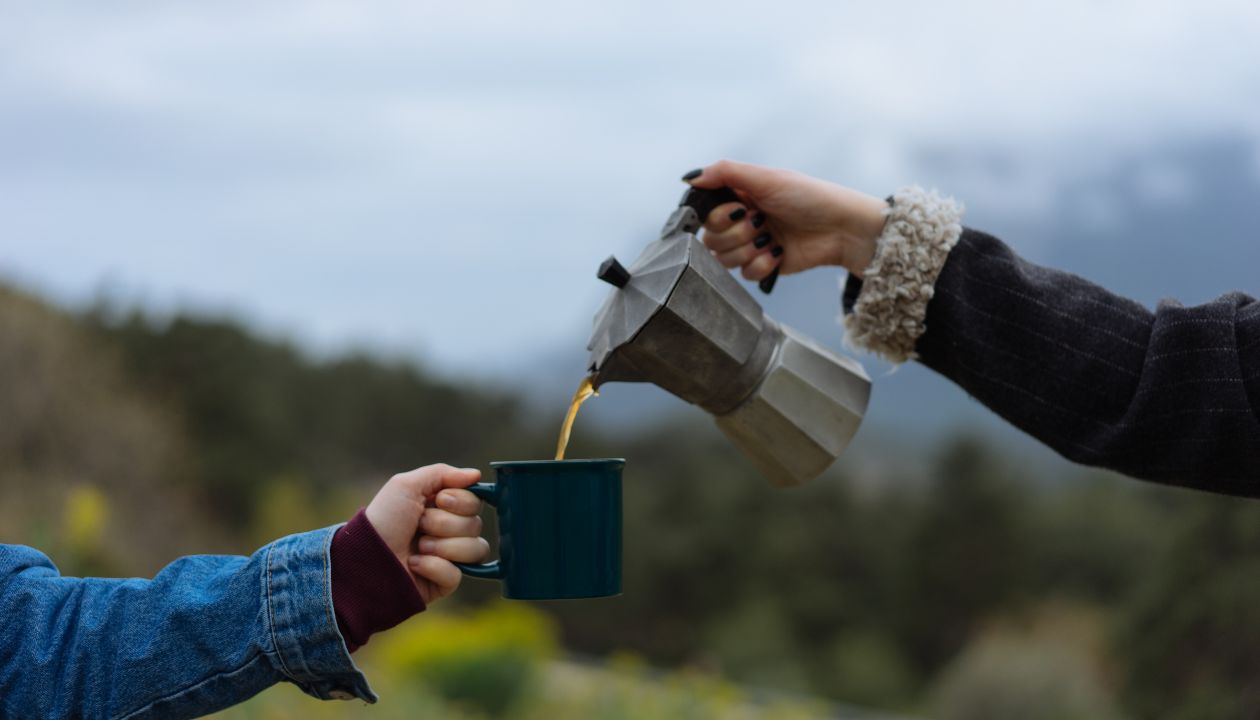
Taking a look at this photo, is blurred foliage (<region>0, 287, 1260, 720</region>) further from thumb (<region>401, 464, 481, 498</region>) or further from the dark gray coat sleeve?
thumb (<region>401, 464, 481, 498</region>)

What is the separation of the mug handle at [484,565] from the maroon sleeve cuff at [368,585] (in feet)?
0.21

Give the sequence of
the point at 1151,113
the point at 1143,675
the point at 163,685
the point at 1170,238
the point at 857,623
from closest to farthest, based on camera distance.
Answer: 1. the point at 163,685
2. the point at 1143,675
3. the point at 857,623
4. the point at 1170,238
5. the point at 1151,113

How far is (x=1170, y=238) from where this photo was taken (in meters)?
28.9

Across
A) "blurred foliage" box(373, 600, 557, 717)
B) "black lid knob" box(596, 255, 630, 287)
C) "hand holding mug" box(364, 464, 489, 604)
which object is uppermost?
"black lid knob" box(596, 255, 630, 287)

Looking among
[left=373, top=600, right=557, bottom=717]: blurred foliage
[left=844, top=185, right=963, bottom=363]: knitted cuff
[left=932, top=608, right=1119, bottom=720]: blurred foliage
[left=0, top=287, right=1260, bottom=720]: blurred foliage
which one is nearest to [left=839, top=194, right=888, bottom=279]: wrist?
[left=844, top=185, right=963, bottom=363]: knitted cuff

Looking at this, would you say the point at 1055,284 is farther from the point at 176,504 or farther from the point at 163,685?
the point at 176,504

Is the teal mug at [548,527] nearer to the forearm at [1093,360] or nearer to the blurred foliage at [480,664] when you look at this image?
the forearm at [1093,360]

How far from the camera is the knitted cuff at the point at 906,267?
5.06 feet

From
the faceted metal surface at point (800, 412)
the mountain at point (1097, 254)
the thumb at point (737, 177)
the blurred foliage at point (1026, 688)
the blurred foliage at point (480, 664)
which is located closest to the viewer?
the faceted metal surface at point (800, 412)

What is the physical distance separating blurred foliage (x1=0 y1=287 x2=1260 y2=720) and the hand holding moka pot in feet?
13.9

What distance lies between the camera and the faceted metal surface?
58.2 inches

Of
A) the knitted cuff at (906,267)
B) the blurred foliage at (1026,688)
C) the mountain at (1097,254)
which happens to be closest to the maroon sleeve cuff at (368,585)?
the knitted cuff at (906,267)

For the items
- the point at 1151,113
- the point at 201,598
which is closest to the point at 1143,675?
the point at 201,598

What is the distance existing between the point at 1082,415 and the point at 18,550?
128cm
